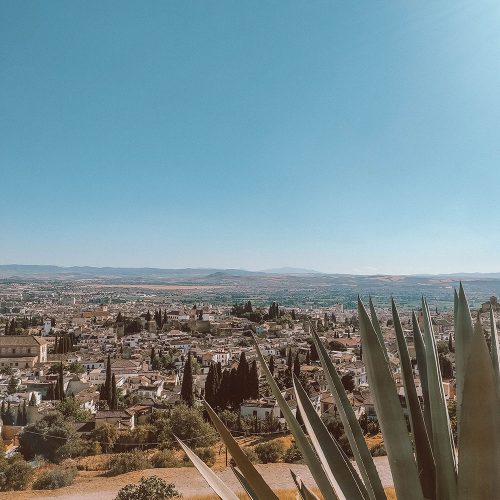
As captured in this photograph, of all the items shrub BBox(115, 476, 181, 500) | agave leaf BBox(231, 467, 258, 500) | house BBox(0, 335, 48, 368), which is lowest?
house BBox(0, 335, 48, 368)

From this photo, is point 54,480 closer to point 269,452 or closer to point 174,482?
point 174,482

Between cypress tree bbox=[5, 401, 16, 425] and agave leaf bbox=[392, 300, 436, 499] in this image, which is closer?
agave leaf bbox=[392, 300, 436, 499]

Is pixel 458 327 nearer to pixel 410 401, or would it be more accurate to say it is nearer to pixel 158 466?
pixel 410 401

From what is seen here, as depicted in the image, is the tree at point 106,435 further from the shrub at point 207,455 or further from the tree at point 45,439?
the shrub at point 207,455

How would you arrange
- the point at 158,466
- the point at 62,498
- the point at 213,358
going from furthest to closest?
the point at 213,358 → the point at 158,466 → the point at 62,498

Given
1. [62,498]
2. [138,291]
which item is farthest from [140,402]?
[138,291]

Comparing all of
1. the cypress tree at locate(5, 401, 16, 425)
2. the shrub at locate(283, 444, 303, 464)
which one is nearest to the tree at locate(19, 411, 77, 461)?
the cypress tree at locate(5, 401, 16, 425)

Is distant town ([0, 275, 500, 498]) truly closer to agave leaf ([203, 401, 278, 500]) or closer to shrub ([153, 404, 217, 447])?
shrub ([153, 404, 217, 447])
